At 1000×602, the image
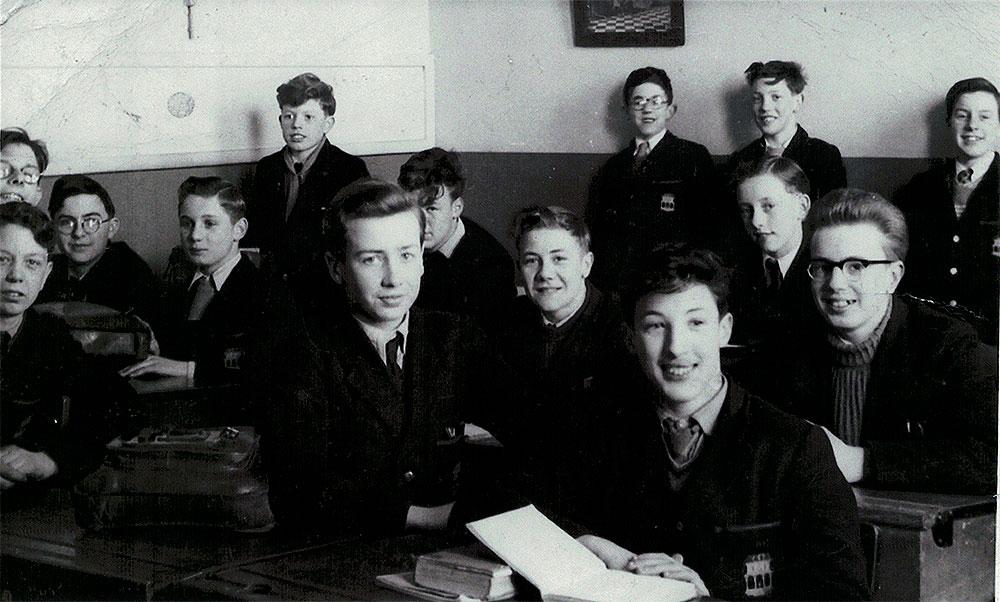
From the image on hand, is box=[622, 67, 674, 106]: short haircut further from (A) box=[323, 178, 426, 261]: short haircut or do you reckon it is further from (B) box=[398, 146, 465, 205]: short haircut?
(A) box=[323, 178, 426, 261]: short haircut

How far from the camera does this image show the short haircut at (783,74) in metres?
2.41

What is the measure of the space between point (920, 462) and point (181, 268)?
1696 mm

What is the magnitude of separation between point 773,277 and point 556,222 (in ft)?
1.57

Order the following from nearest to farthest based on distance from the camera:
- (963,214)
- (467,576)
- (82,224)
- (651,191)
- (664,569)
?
(467,576)
(664,569)
(963,214)
(651,191)
(82,224)

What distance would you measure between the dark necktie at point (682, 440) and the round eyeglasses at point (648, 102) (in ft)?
2.16

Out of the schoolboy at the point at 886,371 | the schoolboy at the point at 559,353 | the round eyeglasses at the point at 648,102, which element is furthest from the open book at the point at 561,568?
the round eyeglasses at the point at 648,102

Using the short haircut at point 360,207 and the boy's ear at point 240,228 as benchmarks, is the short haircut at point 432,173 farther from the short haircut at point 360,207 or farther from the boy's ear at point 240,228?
the boy's ear at point 240,228

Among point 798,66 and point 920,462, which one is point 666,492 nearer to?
point 920,462

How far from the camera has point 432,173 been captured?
269 centimetres

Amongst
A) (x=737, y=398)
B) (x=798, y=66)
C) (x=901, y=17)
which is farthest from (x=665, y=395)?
(x=901, y=17)

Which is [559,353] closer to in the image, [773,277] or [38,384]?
[773,277]

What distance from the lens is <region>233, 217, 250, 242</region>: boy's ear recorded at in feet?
9.24

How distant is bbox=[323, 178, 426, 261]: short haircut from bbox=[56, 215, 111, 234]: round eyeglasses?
1.79ft

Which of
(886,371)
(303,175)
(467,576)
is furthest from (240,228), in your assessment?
(886,371)
